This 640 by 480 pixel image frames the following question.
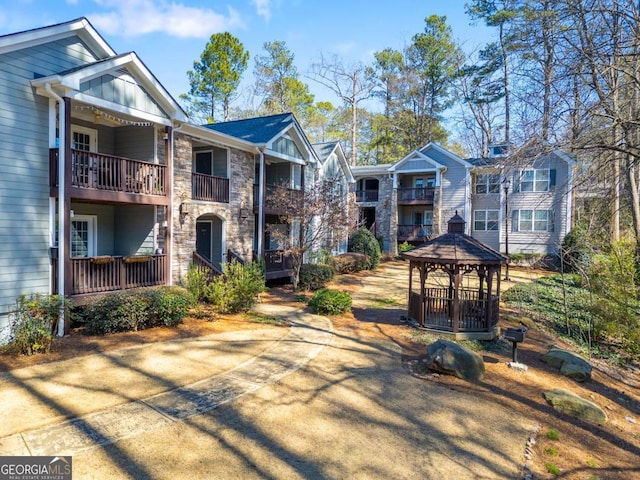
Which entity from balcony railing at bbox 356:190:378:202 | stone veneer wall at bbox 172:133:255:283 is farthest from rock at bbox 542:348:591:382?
balcony railing at bbox 356:190:378:202

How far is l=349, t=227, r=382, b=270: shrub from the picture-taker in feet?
78.0

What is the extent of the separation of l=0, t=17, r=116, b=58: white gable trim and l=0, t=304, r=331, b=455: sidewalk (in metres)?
7.25

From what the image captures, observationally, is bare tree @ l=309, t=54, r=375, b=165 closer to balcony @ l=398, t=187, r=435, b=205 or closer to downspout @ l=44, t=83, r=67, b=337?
balcony @ l=398, t=187, r=435, b=205

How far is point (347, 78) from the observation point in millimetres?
35562

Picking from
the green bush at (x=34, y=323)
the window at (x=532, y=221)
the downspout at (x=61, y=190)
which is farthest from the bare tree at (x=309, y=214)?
the window at (x=532, y=221)

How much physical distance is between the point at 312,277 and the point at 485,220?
1750cm

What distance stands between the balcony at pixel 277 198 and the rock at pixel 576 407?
1082 cm

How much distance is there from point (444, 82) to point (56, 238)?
113ft

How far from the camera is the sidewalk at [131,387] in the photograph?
4.88 m

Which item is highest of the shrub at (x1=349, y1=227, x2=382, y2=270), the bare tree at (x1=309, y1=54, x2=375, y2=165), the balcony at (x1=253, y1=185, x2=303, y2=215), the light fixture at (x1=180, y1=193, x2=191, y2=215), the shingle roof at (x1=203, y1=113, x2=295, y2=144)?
the bare tree at (x1=309, y1=54, x2=375, y2=165)

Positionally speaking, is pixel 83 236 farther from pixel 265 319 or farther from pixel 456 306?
pixel 456 306

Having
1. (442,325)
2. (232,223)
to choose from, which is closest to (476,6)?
(232,223)

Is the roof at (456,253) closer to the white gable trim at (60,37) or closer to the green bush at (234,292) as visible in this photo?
the green bush at (234,292)

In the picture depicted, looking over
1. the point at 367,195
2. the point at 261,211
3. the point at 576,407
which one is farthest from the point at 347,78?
the point at 576,407
